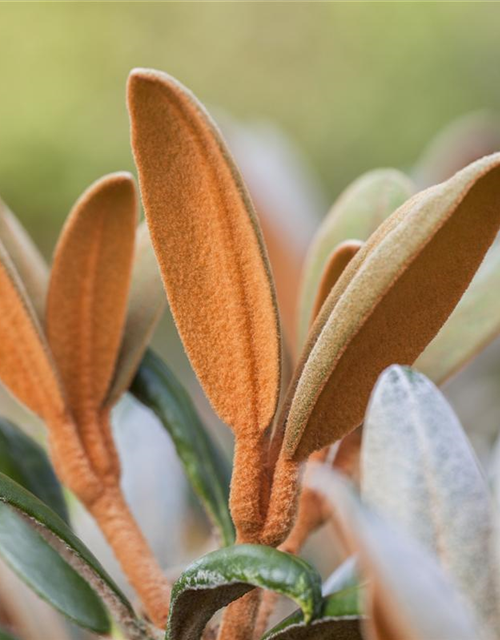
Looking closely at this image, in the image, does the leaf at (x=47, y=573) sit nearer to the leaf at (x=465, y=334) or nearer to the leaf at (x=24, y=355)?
the leaf at (x=24, y=355)

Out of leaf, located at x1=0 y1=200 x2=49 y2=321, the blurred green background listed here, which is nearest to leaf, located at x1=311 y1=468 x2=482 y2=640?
leaf, located at x1=0 y1=200 x2=49 y2=321

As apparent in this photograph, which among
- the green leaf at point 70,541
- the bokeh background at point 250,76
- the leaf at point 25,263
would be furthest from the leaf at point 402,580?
the bokeh background at point 250,76

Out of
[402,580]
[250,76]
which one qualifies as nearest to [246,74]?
[250,76]

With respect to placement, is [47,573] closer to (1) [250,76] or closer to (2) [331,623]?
(2) [331,623]

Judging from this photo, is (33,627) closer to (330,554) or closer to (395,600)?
(330,554)

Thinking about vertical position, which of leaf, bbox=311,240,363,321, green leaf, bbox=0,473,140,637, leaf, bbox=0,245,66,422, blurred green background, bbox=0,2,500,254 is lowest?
blurred green background, bbox=0,2,500,254

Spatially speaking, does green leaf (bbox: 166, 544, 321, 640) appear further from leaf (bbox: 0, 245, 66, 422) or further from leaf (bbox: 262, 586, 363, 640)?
leaf (bbox: 0, 245, 66, 422)

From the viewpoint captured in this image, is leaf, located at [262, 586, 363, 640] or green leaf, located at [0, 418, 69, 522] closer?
leaf, located at [262, 586, 363, 640]

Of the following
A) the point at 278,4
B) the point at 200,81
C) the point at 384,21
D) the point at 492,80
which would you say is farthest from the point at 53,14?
the point at 492,80
